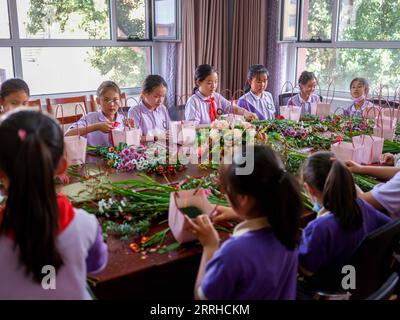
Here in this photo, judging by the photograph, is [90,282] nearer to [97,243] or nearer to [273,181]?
[97,243]

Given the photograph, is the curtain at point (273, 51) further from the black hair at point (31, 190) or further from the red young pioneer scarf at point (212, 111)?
the black hair at point (31, 190)

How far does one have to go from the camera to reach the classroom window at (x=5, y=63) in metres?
4.08

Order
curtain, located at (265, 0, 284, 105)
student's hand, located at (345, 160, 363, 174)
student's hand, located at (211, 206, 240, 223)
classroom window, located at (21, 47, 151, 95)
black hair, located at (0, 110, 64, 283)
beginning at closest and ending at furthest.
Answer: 1. black hair, located at (0, 110, 64, 283)
2. student's hand, located at (211, 206, 240, 223)
3. student's hand, located at (345, 160, 363, 174)
4. classroom window, located at (21, 47, 151, 95)
5. curtain, located at (265, 0, 284, 105)

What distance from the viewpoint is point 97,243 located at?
1154 millimetres

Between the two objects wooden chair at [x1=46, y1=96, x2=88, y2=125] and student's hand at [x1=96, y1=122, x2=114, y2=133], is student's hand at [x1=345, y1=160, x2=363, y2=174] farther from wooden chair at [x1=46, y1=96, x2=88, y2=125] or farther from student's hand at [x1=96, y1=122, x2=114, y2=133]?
wooden chair at [x1=46, y1=96, x2=88, y2=125]

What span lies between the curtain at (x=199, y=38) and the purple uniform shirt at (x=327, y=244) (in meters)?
3.50

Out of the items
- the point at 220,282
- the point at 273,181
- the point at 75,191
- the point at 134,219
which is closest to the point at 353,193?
the point at 273,181

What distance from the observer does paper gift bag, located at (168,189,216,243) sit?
142cm

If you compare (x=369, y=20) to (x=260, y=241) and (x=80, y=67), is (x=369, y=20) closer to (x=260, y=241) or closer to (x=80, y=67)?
(x=80, y=67)

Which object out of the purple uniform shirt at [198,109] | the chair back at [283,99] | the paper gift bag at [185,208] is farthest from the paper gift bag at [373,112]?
the paper gift bag at [185,208]

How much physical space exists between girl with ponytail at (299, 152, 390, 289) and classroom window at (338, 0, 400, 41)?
367 cm

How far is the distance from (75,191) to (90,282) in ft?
2.27

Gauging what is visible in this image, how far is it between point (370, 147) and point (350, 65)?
2.86 metres

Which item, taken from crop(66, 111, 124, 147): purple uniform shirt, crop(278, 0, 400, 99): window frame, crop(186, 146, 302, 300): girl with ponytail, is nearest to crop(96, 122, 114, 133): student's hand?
crop(66, 111, 124, 147): purple uniform shirt
